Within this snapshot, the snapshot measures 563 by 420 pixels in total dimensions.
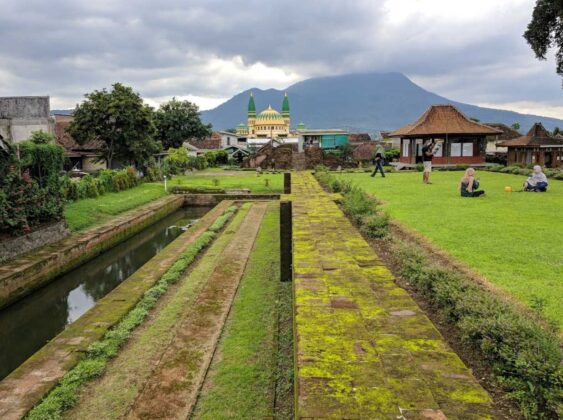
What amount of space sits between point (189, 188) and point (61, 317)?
56.9ft

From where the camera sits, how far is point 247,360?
5.52 m

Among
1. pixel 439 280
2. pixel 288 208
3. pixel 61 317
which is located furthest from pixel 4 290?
pixel 439 280

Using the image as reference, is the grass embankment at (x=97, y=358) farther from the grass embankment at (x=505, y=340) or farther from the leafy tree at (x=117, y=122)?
the leafy tree at (x=117, y=122)

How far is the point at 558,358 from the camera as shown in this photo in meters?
2.85

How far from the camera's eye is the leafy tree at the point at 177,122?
48.8 m

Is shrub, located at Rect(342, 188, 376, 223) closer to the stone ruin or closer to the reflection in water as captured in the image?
the reflection in water

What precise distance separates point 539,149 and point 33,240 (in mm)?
31070

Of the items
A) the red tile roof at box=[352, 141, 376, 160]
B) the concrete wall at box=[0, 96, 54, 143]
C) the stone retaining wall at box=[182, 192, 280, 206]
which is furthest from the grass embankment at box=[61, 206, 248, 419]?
the red tile roof at box=[352, 141, 376, 160]

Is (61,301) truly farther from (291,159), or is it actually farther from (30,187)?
(291,159)

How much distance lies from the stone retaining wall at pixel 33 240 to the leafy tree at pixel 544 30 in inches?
909

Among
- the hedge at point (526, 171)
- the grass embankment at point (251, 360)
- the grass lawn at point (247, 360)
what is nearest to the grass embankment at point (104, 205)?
the grass lawn at point (247, 360)

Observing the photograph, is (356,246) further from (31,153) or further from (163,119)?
(163,119)

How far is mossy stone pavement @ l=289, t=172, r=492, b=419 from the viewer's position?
2.39m

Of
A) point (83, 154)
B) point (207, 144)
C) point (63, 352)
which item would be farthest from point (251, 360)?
point (207, 144)
